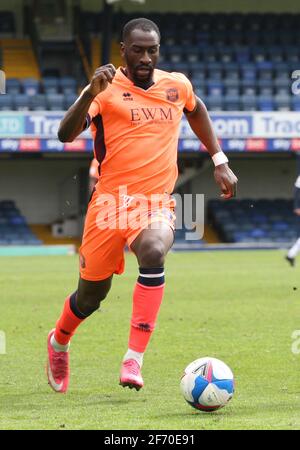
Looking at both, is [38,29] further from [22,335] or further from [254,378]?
[254,378]

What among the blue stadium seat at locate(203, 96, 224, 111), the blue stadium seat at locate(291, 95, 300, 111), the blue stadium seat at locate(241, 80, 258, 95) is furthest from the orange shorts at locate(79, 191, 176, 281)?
the blue stadium seat at locate(241, 80, 258, 95)

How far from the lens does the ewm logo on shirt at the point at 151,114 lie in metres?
6.93

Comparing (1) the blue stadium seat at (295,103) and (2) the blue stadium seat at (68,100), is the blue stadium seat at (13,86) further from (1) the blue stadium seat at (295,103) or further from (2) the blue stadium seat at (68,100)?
(1) the blue stadium seat at (295,103)

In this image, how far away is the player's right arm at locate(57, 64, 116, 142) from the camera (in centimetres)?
637

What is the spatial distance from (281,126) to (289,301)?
1857cm

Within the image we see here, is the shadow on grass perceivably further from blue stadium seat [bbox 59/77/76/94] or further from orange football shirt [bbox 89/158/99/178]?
blue stadium seat [bbox 59/77/76/94]

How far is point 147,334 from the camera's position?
21.7 ft

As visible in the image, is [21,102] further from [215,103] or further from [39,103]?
[215,103]

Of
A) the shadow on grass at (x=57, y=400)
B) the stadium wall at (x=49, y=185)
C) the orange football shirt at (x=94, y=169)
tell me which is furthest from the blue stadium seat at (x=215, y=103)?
the shadow on grass at (x=57, y=400)

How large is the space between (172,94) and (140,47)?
0.51m

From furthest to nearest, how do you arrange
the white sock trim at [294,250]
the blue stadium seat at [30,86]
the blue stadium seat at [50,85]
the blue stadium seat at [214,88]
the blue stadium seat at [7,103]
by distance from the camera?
the blue stadium seat at [214,88] → the blue stadium seat at [50,85] → the blue stadium seat at [30,86] → the blue stadium seat at [7,103] → the white sock trim at [294,250]

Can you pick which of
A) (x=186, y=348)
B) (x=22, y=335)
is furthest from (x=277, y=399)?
(x=22, y=335)

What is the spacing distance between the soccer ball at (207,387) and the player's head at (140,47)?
195cm

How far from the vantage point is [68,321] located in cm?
729
